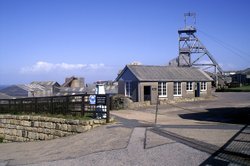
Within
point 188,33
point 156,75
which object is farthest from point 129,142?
point 188,33

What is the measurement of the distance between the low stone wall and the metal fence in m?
0.84

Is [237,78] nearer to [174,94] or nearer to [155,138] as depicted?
[174,94]

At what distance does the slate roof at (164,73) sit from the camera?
33.2 m

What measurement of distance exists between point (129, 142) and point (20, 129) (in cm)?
1102

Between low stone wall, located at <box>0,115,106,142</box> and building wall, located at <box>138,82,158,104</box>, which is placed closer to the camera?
low stone wall, located at <box>0,115,106,142</box>

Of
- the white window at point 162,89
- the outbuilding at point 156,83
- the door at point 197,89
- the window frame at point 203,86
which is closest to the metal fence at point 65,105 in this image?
the outbuilding at point 156,83

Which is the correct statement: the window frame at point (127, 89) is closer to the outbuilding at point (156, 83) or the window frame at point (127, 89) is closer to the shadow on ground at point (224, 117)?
the outbuilding at point (156, 83)

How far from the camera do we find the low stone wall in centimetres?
1681

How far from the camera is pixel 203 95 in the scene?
39031mm

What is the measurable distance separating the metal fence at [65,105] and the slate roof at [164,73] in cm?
1201

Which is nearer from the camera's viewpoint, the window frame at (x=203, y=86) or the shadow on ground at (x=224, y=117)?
the shadow on ground at (x=224, y=117)

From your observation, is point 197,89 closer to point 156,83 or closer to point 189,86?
point 189,86

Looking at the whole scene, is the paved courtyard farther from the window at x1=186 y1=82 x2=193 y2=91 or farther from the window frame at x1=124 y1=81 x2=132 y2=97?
the window at x1=186 y1=82 x2=193 y2=91

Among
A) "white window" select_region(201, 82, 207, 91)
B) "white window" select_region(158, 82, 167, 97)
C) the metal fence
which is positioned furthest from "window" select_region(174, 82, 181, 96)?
the metal fence
